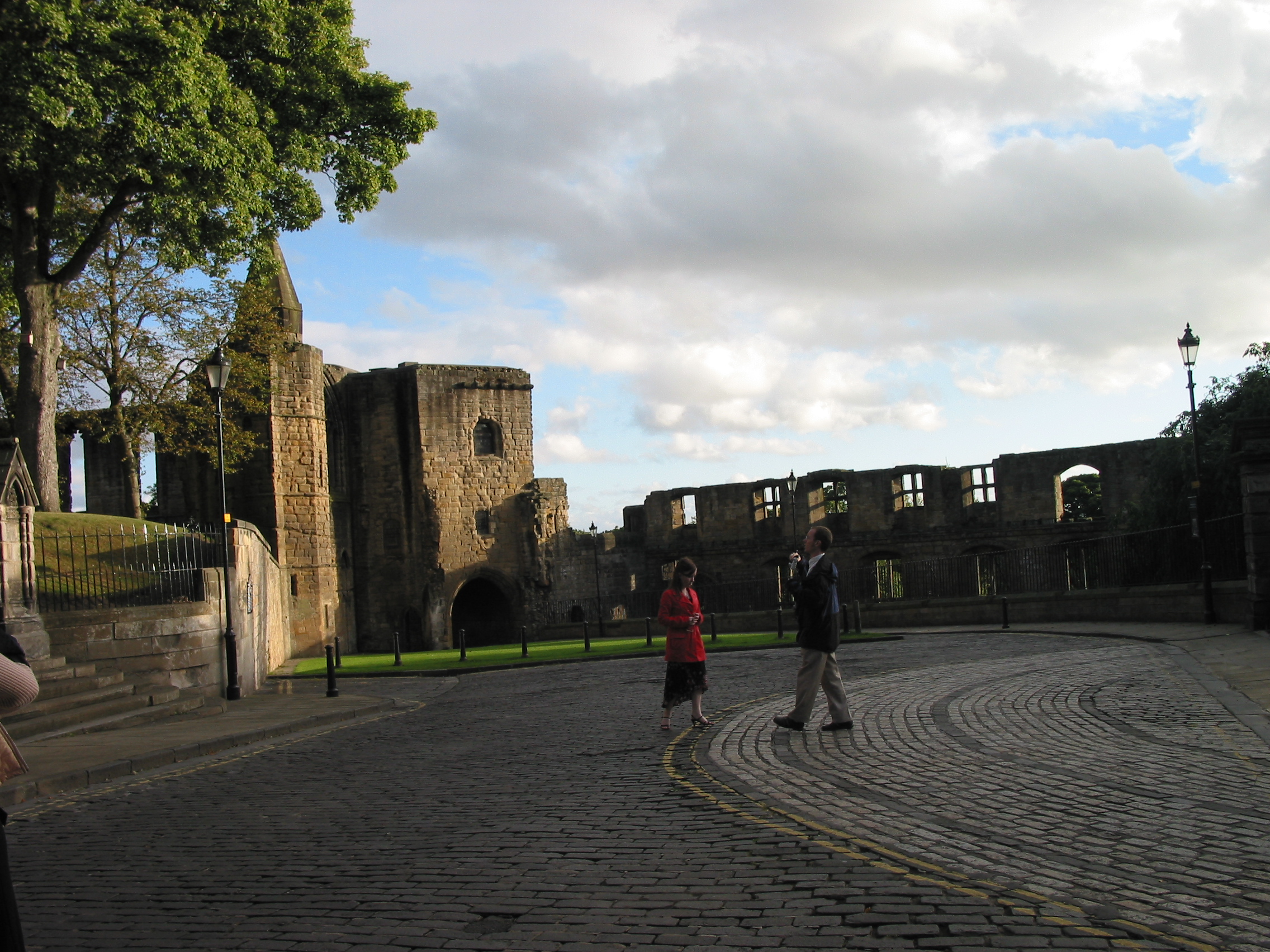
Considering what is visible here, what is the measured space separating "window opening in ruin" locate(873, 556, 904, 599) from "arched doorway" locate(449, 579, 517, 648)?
15.9 metres

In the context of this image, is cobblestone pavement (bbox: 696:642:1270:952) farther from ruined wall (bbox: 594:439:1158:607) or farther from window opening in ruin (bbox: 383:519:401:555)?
window opening in ruin (bbox: 383:519:401:555)

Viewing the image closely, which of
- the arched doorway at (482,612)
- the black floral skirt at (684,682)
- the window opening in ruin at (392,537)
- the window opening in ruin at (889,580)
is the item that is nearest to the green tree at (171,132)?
the black floral skirt at (684,682)

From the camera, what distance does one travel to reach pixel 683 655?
10094 mm

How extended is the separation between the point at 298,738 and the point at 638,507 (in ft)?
111

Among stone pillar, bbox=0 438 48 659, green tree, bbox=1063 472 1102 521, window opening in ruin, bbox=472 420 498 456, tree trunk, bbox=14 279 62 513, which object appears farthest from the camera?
green tree, bbox=1063 472 1102 521

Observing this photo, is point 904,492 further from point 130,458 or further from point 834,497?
point 130,458

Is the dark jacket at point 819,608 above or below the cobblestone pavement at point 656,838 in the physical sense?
above

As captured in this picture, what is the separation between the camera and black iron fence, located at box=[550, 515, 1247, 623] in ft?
64.5

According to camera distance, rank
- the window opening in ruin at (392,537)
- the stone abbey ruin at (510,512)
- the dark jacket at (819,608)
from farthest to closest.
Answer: the window opening in ruin at (392,537)
the stone abbey ruin at (510,512)
the dark jacket at (819,608)

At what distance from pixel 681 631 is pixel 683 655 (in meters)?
0.23

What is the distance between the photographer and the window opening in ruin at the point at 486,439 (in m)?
42.2

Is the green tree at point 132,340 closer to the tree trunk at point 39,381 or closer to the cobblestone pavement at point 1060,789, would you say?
the tree trunk at point 39,381

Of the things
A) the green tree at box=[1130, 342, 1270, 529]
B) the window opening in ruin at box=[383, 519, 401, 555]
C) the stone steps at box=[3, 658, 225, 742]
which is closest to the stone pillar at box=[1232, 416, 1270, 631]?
the green tree at box=[1130, 342, 1270, 529]

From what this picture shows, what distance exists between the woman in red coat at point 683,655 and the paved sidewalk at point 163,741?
4627 millimetres
